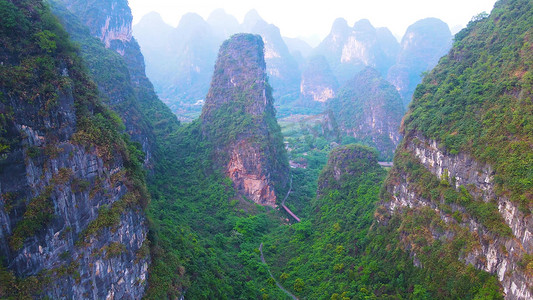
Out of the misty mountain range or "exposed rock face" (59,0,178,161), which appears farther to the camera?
the misty mountain range

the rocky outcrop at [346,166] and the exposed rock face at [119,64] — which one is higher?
the exposed rock face at [119,64]

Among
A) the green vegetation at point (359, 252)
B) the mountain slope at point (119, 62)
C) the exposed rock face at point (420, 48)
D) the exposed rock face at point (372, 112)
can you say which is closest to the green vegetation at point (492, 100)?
the green vegetation at point (359, 252)

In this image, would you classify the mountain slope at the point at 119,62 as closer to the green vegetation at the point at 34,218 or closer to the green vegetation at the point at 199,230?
→ the green vegetation at the point at 199,230

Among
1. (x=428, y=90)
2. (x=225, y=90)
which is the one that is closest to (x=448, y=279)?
(x=428, y=90)

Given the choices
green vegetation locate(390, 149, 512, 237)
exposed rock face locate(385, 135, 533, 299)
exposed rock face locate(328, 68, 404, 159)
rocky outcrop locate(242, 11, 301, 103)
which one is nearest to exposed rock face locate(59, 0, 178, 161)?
green vegetation locate(390, 149, 512, 237)

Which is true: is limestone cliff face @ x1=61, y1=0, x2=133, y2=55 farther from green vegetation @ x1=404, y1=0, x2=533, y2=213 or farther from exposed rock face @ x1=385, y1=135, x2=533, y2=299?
exposed rock face @ x1=385, y1=135, x2=533, y2=299

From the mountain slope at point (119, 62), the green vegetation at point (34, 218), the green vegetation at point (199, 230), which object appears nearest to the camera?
the green vegetation at point (34, 218)
